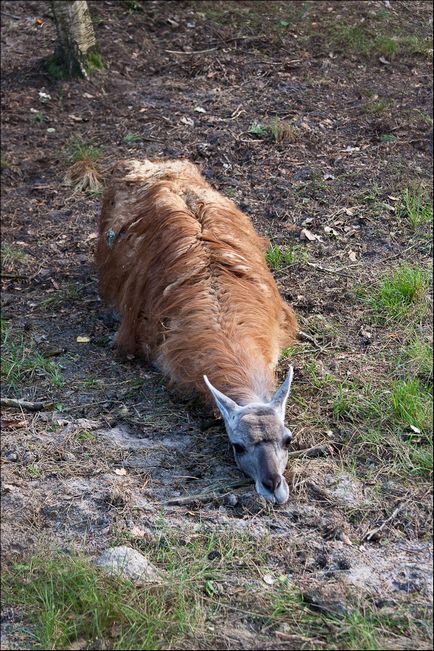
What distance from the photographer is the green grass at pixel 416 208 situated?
7.72 metres

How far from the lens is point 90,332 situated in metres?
7.16

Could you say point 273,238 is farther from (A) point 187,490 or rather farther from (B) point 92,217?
(A) point 187,490

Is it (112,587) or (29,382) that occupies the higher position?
(112,587)

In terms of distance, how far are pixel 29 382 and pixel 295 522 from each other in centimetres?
248

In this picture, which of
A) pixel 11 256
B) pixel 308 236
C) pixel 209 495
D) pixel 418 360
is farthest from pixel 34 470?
pixel 308 236

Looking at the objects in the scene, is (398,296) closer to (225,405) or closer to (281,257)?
(281,257)

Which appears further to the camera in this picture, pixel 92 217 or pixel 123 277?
pixel 92 217

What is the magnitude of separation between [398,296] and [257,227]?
5.91 feet

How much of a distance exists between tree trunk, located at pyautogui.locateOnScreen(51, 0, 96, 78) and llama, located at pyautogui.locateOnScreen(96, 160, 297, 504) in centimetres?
345

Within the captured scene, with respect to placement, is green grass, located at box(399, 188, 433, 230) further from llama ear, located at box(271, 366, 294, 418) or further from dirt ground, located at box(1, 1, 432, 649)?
llama ear, located at box(271, 366, 294, 418)

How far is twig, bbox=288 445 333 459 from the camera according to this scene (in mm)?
5395

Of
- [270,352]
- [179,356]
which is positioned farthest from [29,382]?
[270,352]

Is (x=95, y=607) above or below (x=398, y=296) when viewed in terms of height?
above

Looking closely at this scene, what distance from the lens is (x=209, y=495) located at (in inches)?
201
